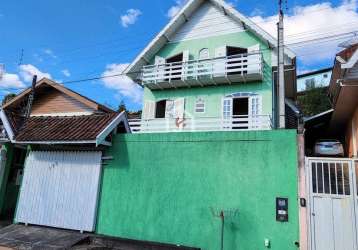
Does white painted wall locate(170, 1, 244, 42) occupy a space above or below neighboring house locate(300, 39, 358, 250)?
above

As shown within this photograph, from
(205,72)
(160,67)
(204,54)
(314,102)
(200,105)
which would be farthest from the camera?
(314,102)

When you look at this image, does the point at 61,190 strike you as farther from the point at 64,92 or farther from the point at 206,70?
the point at 206,70

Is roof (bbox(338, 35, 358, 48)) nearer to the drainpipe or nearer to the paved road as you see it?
the drainpipe

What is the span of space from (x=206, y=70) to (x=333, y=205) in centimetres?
893

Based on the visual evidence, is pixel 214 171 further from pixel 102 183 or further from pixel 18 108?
pixel 18 108

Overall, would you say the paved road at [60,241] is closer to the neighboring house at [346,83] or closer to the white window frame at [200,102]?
the neighboring house at [346,83]

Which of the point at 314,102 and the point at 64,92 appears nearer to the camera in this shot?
the point at 64,92

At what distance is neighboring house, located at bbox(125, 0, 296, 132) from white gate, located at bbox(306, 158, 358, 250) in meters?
5.25

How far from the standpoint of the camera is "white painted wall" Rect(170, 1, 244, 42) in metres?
14.9

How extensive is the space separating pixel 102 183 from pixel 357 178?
7517mm

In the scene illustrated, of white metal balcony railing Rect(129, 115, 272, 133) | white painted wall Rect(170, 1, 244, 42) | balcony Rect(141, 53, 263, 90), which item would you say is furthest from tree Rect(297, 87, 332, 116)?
white metal balcony railing Rect(129, 115, 272, 133)

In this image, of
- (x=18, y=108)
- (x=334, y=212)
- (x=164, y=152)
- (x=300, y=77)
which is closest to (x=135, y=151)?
(x=164, y=152)

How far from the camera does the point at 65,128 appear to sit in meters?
10.6

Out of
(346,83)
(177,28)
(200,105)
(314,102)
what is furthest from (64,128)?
(314,102)
